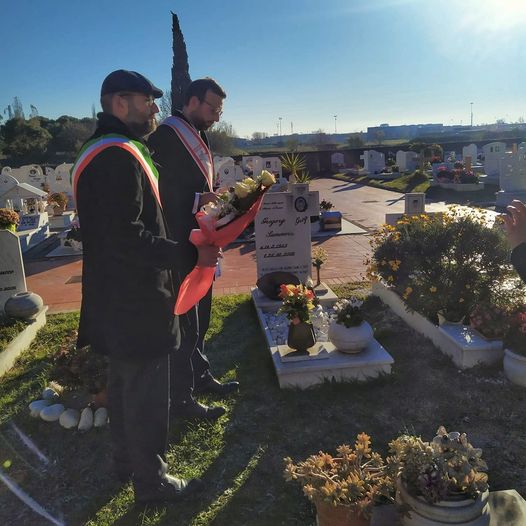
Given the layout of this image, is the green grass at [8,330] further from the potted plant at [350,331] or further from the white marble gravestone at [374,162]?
the white marble gravestone at [374,162]

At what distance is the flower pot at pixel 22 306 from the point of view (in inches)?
231

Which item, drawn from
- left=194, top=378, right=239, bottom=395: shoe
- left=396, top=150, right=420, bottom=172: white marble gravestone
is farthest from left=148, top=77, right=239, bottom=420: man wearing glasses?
left=396, top=150, right=420, bottom=172: white marble gravestone

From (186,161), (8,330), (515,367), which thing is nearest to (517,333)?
(515,367)

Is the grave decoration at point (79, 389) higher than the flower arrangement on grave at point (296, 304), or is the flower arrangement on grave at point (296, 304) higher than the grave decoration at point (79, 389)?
the flower arrangement on grave at point (296, 304)

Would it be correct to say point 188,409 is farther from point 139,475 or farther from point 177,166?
point 177,166

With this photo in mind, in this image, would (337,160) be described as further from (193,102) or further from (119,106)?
(119,106)

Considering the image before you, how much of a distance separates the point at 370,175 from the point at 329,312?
984 inches

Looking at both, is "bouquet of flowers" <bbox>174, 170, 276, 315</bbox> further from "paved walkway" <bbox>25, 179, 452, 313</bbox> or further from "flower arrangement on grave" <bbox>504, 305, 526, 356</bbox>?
"paved walkway" <bbox>25, 179, 452, 313</bbox>

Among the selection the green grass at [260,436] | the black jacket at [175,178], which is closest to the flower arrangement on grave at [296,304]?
the green grass at [260,436]

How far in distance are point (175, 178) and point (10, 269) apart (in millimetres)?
3883

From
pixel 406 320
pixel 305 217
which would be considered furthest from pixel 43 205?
pixel 406 320

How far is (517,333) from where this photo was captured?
4199 mm

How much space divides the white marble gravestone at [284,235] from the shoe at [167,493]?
13.6 feet

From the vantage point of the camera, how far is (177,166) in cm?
352
